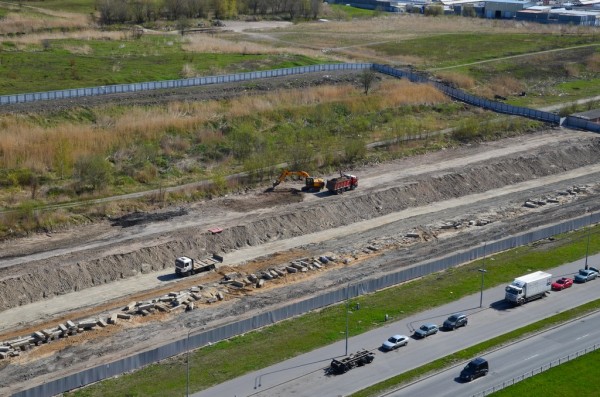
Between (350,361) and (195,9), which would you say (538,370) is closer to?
(350,361)

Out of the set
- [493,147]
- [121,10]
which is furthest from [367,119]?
[121,10]

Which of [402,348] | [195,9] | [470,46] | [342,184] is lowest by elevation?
[402,348]

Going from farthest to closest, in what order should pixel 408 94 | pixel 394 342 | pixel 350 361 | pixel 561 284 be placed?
1. pixel 408 94
2. pixel 561 284
3. pixel 394 342
4. pixel 350 361

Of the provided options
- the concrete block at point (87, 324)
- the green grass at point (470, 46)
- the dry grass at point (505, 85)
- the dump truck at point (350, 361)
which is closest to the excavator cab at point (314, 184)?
the concrete block at point (87, 324)

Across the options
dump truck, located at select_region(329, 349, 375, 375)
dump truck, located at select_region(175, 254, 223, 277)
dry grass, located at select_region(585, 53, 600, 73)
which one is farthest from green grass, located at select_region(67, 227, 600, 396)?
dry grass, located at select_region(585, 53, 600, 73)

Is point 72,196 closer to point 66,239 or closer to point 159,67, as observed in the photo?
point 66,239

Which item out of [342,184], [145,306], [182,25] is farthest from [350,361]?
[182,25]
